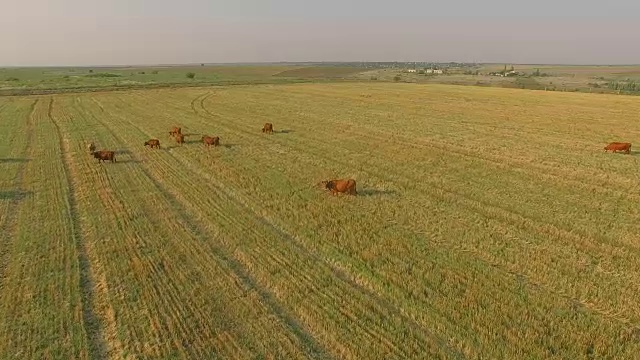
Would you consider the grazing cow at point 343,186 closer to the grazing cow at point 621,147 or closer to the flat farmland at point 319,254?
the flat farmland at point 319,254

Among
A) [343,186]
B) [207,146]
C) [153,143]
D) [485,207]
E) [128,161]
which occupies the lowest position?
[485,207]

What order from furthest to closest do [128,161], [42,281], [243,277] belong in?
[128,161] < [243,277] < [42,281]

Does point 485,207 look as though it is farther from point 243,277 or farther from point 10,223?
point 10,223

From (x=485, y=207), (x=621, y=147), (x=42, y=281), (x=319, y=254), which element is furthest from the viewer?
(x=621, y=147)

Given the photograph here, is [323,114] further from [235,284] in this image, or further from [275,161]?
[235,284]

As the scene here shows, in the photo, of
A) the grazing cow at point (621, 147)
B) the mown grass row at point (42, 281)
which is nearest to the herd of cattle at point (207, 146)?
the mown grass row at point (42, 281)

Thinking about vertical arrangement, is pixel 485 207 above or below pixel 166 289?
above

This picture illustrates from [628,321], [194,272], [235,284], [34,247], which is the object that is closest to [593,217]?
[628,321]

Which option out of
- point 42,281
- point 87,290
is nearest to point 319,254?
point 87,290
